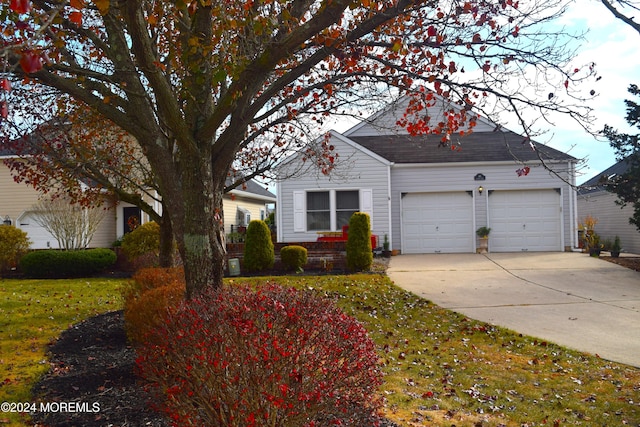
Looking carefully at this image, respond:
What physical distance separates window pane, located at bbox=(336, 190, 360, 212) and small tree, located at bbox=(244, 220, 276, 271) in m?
4.29

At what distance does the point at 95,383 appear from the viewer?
567 centimetres

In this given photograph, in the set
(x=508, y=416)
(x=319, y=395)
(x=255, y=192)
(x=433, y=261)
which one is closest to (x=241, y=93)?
(x=319, y=395)

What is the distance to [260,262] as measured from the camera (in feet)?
49.1

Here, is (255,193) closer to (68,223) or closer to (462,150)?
(68,223)

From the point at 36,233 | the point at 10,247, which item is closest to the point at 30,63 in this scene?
the point at 10,247

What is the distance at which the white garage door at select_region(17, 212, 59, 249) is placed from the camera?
1994 cm

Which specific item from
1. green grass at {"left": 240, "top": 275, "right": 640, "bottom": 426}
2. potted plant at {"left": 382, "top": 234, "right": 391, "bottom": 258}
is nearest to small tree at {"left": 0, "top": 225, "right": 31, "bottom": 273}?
potted plant at {"left": 382, "top": 234, "right": 391, "bottom": 258}

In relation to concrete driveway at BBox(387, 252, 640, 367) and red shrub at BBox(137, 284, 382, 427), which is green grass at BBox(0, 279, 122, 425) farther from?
concrete driveway at BBox(387, 252, 640, 367)

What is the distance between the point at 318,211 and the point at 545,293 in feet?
30.6

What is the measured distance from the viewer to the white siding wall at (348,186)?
60.2 ft

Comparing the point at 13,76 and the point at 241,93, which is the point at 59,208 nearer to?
the point at 13,76

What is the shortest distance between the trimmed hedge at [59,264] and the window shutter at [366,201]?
28.2ft

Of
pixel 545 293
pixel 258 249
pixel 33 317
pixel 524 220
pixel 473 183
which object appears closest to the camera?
pixel 33 317

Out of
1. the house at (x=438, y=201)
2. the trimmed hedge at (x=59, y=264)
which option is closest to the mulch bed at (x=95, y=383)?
the trimmed hedge at (x=59, y=264)
